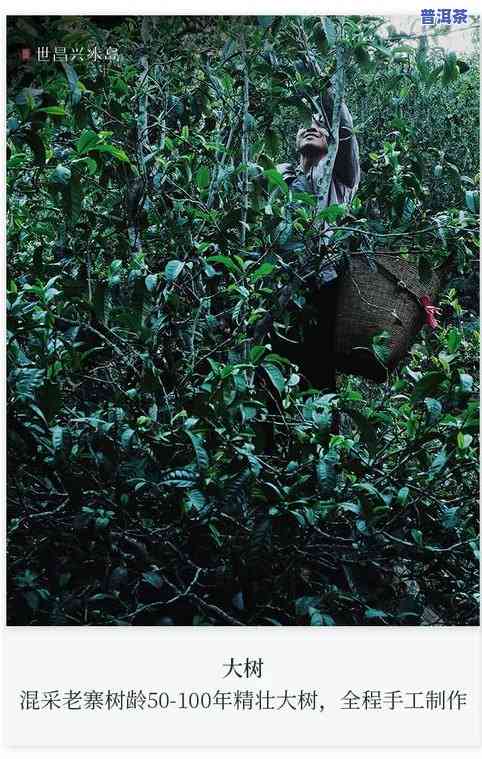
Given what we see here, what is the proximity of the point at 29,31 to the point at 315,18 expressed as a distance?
70 centimetres

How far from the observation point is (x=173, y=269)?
208cm

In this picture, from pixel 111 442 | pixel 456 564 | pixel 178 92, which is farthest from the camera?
pixel 178 92

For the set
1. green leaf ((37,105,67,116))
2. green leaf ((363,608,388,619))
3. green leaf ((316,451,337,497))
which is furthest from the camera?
green leaf ((363,608,388,619))

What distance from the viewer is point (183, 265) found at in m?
2.11

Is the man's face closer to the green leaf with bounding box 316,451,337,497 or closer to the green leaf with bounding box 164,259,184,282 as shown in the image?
Answer: the green leaf with bounding box 164,259,184,282

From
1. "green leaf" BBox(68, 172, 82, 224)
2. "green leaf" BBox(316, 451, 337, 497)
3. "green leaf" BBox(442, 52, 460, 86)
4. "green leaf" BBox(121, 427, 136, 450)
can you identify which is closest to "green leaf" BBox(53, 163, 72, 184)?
"green leaf" BBox(68, 172, 82, 224)

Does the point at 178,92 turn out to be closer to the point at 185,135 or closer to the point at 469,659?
the point at 185,135

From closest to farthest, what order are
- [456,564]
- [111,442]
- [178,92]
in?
[111,442] < [456,564] < [178,92]

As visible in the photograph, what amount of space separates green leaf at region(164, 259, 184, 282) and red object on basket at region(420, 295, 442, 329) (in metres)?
0.63

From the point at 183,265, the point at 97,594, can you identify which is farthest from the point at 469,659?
the point at 183,265

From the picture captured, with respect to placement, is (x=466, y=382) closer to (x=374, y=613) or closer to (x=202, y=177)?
(x=374, y=613)

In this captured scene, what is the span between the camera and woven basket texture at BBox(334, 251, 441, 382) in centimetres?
230

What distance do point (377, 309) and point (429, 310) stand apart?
130 mm

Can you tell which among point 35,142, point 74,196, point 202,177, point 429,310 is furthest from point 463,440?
point 35,142
